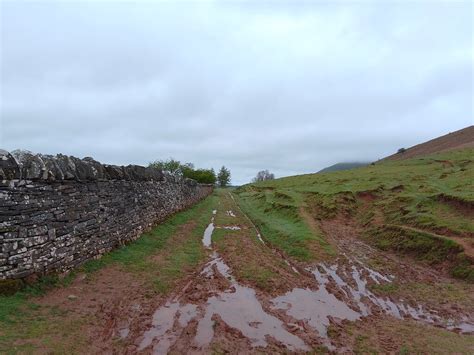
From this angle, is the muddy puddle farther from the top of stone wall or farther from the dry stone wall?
the top of stone wall

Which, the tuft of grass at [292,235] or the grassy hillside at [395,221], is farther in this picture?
the tuft of grass at [292,235]

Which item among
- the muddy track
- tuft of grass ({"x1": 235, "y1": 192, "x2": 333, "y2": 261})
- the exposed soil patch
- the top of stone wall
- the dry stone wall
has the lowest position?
the muddy track

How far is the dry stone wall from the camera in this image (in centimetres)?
754

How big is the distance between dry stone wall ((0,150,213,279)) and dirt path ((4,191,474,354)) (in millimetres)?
922

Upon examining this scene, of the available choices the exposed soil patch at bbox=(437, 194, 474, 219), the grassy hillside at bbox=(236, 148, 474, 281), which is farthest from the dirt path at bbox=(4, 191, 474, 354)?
the exposed soil patch at bbox=(437, 194, 474, 219)

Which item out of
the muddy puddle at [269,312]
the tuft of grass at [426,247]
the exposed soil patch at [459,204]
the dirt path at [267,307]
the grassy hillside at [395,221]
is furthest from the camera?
the exposed soil patch at [459,204]

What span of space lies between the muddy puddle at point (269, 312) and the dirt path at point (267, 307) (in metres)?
0.02

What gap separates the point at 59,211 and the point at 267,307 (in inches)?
230

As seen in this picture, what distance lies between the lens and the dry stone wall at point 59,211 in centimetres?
754

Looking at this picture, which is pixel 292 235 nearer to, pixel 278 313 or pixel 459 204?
pixel 459 204

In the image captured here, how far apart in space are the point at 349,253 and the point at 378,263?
5.22ft

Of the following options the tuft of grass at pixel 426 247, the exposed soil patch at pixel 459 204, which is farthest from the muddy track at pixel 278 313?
the exposed soil patch at pixel 459 204

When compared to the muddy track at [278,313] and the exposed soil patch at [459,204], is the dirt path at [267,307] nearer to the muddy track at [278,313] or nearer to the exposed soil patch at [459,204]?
the muddy track at [278,313]

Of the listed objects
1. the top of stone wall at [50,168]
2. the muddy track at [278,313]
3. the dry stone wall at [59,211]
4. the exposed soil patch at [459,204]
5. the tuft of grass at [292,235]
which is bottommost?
the muddy track at [278,313]
